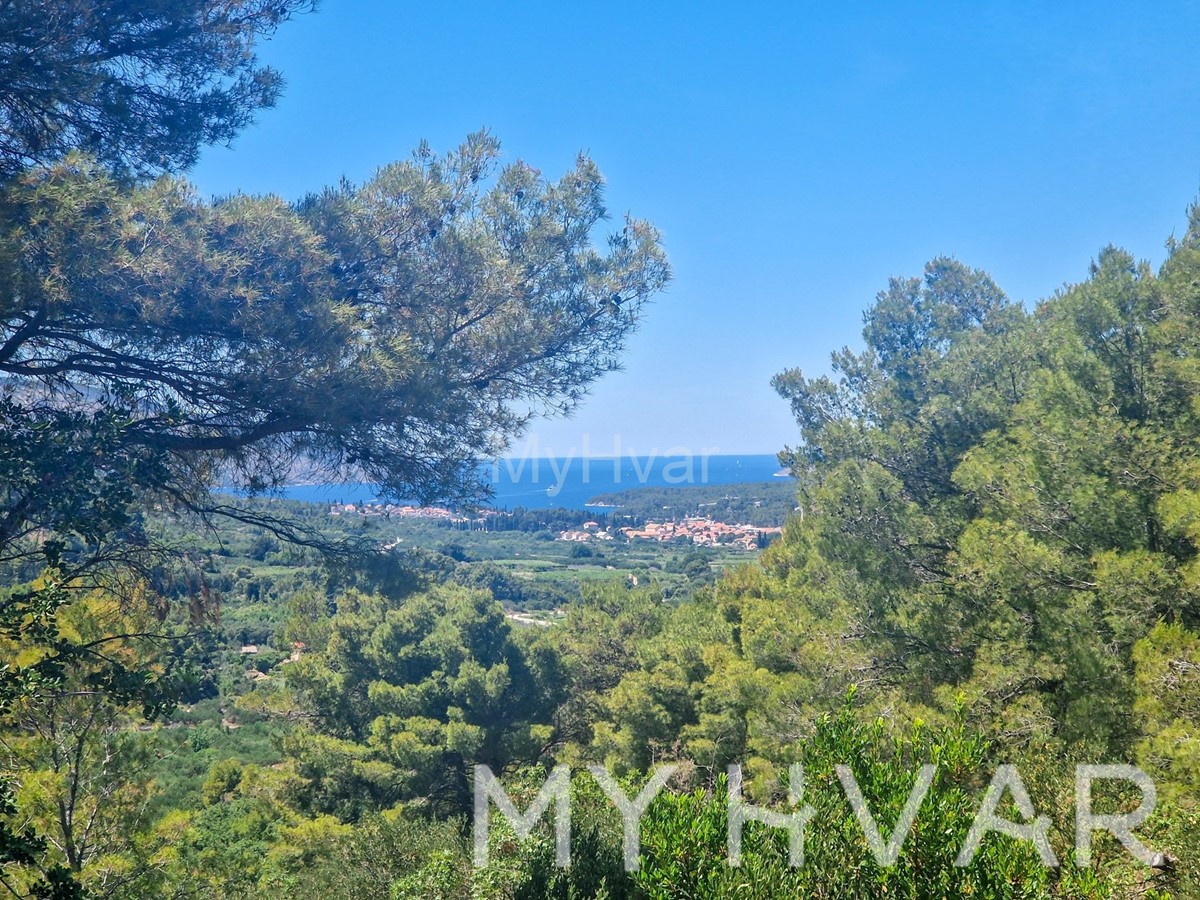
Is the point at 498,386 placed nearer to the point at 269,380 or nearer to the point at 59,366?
the point at 269,380

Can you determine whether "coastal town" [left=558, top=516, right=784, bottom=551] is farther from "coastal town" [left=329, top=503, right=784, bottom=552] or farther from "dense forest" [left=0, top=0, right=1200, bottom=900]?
"dense forest" [left=0, top=0, right=1200, bottom=900]

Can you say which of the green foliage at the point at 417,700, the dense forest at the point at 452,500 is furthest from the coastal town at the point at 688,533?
the dense forest at the point at 452,500

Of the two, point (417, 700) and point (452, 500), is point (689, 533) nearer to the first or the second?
point (417, 700)

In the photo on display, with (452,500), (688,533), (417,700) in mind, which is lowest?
(688,533)

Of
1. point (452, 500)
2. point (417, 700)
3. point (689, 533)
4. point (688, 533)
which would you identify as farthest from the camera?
point (688, 533)

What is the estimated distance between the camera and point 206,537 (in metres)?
5.41

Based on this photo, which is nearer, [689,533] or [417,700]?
[417,700]

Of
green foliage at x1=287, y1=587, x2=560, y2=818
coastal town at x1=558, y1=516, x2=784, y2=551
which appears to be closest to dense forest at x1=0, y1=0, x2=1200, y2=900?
green foliage at x1=287, y1=587, x2=560, y2=818

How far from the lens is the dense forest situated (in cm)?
401

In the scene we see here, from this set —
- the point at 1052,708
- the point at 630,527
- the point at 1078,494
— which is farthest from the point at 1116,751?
the point at 630,527

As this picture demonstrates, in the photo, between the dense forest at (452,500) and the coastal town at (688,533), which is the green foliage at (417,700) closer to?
the dense forest at (452,500)

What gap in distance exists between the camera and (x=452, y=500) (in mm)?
5629

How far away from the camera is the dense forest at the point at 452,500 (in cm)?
401

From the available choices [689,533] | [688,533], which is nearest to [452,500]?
[689,533]
